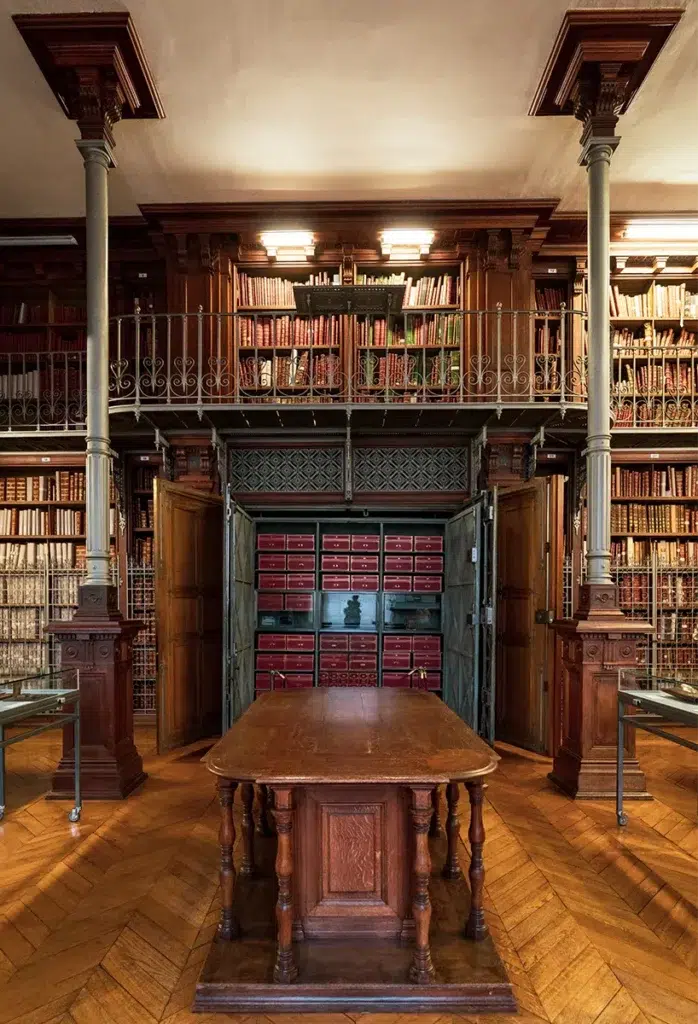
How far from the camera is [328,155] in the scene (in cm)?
482

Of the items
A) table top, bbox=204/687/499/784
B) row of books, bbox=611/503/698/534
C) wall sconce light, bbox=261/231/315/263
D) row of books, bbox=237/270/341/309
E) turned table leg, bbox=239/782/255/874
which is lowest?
turned table leg, bbox=239/782/255/874

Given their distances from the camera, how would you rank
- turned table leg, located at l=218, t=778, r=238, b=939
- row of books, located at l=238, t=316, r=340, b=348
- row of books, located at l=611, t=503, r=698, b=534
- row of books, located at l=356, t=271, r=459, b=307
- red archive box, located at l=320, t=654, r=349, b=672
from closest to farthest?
1. turned table leg, located at l=218, t=778, r=238, b=939
2. row of books, located at l=238, t=316, r=340, b=348
3. row of books, located at l=356, t=271, r=459, b=307
4. row of books, located at l=611, t=503, r=698, b=534
5. red archive box, located at l=320, t=654, r=349, b=672

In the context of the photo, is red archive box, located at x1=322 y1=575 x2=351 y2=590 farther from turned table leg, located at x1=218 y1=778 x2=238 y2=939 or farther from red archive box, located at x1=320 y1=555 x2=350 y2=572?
turned table leg, located at x1=218 y1=778 x2=238 y2=939

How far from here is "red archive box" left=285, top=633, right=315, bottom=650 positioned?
20.7ft

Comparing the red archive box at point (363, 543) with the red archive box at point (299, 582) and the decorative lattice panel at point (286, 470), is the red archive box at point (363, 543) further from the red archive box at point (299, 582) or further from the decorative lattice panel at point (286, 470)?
the decorative lattice panel at point (286, 470)

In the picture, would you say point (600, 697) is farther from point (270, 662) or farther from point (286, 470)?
point (270, 662)

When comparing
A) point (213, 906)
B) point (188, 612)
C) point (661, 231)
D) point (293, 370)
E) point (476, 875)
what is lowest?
point (213, 906)

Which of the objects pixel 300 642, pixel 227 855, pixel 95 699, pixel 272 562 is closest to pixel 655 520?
pixel 300 642

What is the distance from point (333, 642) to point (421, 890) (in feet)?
14.5

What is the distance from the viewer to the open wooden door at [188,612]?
4520 millimetres

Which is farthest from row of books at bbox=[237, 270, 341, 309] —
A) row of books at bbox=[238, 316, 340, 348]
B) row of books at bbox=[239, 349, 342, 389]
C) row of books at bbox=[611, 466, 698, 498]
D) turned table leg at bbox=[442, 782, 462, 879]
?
turned table leg at bbox=[442, 782, 462, 879]

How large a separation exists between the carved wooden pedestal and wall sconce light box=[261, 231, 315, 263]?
3.36 m

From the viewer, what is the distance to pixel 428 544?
6.47 meters

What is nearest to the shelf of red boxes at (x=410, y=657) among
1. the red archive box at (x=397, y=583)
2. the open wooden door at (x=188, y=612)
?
the red archive box at (x=397, y=583)
